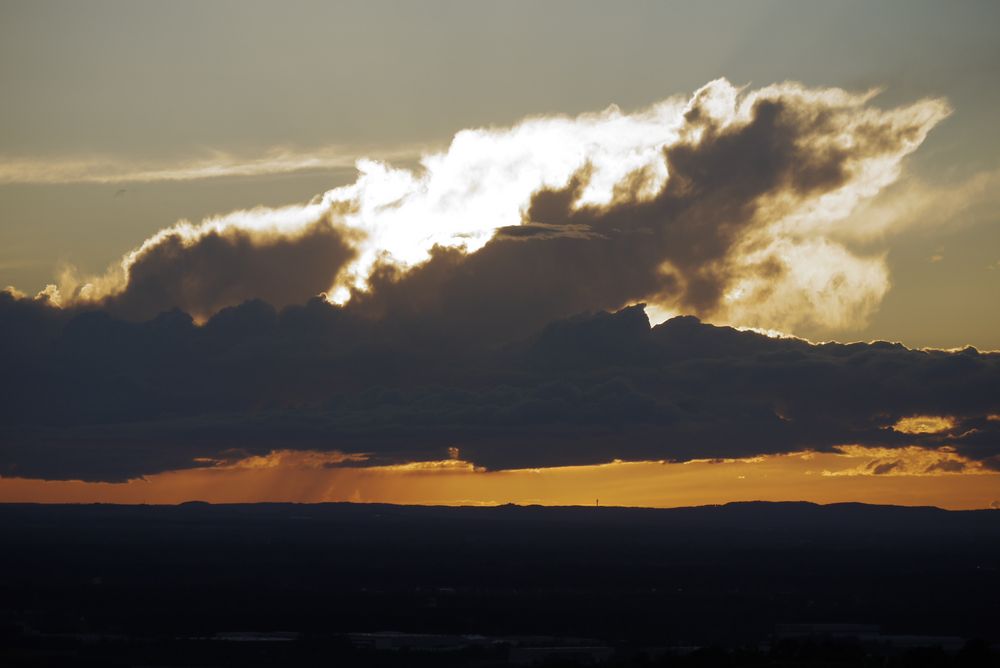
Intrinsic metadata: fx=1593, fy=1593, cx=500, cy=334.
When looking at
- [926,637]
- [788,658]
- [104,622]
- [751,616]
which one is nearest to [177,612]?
[104,622]

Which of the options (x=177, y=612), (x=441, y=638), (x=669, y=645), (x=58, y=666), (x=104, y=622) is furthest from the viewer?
(x=177, y=612)

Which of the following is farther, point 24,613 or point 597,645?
point 24,613

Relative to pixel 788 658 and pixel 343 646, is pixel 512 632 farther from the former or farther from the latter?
pixel 788 658

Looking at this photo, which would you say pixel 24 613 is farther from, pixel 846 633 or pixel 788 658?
pixel 788 658

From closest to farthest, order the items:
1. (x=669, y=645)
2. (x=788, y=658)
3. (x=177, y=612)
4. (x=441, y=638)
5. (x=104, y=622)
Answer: (x=788, y=658) → (x=669, y=645) → (x=441, y=638) → (x=104, y=622) → (x=177, y=612)

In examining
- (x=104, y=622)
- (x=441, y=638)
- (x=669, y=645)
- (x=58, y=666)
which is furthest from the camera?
(x=104, y=622)

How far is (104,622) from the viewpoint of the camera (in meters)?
184

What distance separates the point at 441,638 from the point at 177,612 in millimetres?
43529

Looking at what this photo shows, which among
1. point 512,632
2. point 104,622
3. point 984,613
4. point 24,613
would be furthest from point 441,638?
point 984,613

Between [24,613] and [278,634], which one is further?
[24,613]

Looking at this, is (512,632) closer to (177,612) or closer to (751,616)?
(751,616)

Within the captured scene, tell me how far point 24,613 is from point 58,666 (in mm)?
58268

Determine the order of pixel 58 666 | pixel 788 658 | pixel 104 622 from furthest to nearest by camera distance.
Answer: pixel 104 622 → pixel 58 666 → pixel 788 658

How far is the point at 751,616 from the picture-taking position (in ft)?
635
